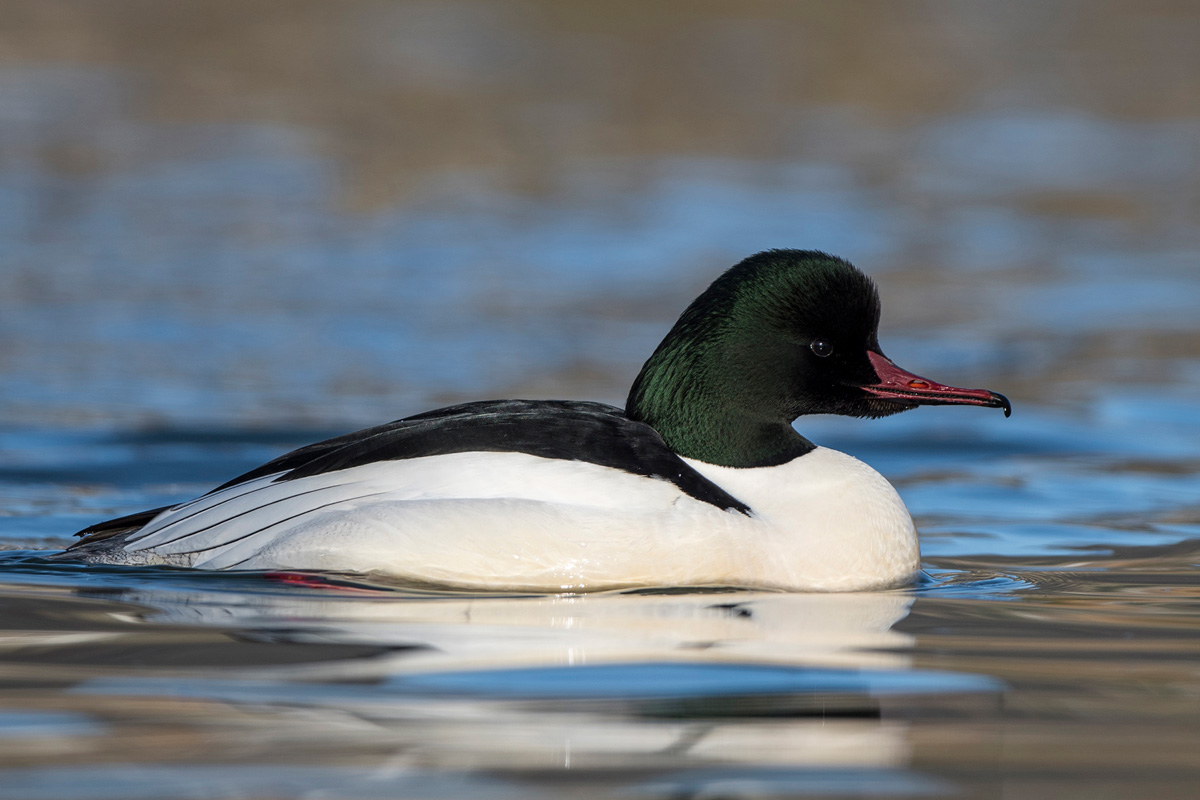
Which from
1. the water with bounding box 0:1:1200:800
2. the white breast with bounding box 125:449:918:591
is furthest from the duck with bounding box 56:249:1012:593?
the water with bounding box 0:1:1200:800

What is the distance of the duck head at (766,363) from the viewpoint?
5.42 meters

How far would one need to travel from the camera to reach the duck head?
5.42 metres

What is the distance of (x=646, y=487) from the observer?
16.7ft

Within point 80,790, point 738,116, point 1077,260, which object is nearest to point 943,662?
point 80,790

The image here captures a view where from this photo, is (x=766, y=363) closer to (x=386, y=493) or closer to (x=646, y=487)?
(x=646, y=487)

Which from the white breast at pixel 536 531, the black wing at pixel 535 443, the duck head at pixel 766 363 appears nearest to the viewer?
the white breast at pixel 536 531

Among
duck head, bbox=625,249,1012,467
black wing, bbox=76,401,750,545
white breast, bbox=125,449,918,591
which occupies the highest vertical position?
duck head, bbox=625,249,1012,467

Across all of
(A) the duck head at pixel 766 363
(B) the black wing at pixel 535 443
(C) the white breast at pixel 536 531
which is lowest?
(C) the white breast at pixel 536 531

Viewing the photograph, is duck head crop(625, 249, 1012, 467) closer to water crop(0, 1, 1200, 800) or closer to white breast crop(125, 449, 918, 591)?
white breast crop(125, 449, 918, 591)

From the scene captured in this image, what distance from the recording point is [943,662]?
4.36 meters

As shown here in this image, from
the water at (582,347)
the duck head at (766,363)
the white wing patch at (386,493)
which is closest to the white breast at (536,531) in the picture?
the white wing patch at (386,493)

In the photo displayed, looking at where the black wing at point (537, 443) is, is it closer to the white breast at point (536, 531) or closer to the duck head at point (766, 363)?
the white breast at point (536, 531)

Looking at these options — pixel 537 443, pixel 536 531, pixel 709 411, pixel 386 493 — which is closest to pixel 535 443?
pixel 537 443

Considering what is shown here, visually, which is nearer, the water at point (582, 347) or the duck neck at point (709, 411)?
the water at point (582, 347)
